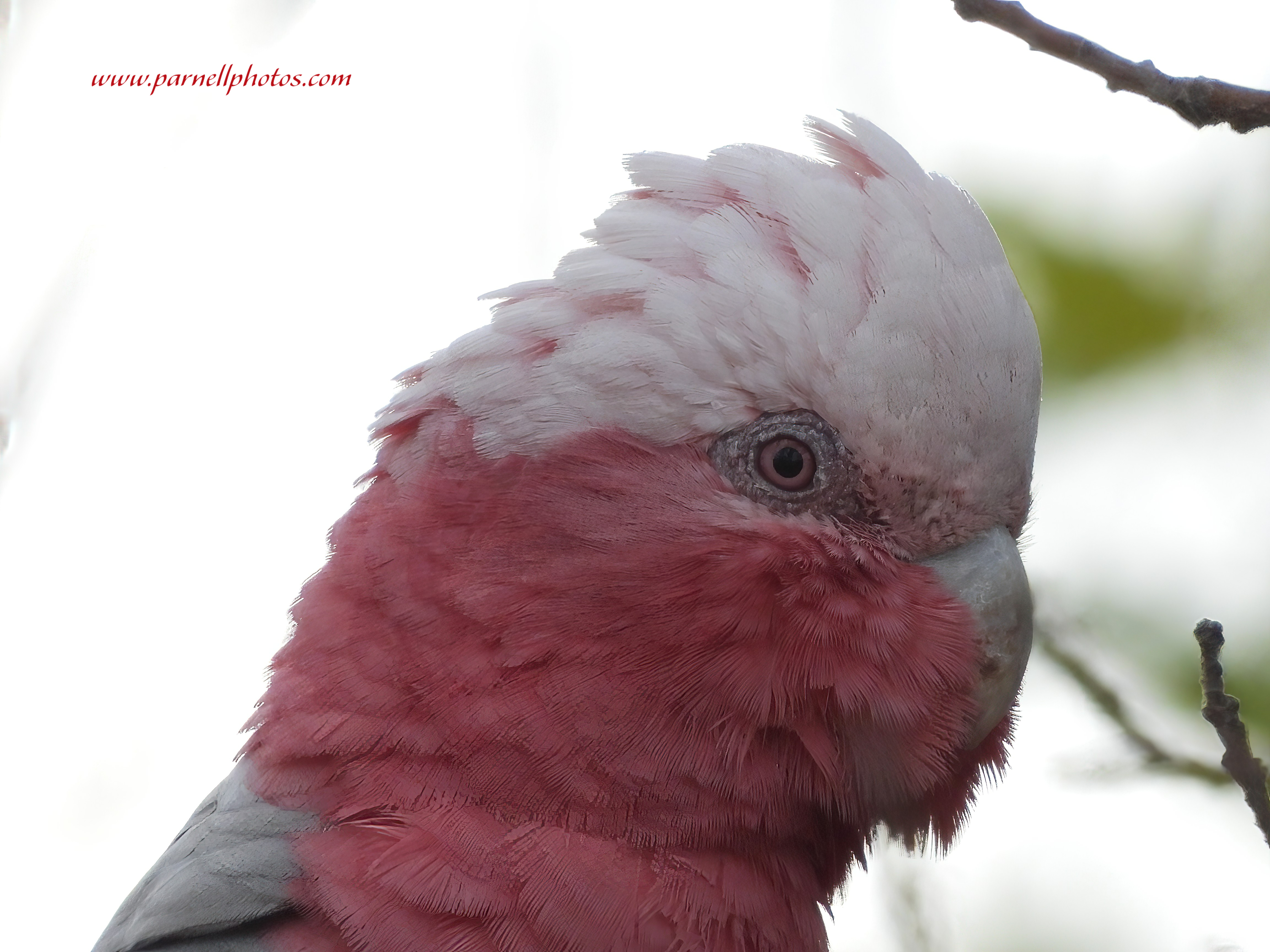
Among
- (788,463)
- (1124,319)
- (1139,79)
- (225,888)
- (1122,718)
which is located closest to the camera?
(1139,79)

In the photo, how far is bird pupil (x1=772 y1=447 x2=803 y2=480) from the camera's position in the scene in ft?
8.02

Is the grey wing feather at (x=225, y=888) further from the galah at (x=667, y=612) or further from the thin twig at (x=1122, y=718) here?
the thin twig at (x=1122, y=718)

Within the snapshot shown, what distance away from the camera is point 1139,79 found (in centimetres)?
178

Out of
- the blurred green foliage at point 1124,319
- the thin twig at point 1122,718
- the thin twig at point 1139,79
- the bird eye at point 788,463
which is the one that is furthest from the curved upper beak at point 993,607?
the thin twig at point 1139,79

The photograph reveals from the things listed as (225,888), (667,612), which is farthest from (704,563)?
(225,888)

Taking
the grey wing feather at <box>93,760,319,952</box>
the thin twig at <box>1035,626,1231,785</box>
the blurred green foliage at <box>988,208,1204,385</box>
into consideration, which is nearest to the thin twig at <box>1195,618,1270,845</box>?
the thin twig at <box>1035,626,1231,785</box>

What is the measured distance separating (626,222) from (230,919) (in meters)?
1.62

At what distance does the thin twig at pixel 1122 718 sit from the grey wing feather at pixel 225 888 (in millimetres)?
1653

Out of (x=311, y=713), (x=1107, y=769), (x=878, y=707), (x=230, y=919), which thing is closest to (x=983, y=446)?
(x=878, y=707)

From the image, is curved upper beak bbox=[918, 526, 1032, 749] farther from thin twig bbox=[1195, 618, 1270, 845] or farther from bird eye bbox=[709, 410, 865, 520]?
thin twig bbox=[1195, 618, 1270, 845]

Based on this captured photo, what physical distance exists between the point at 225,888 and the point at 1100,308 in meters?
2.41

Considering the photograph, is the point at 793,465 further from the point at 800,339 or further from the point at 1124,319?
the point at 1124,319

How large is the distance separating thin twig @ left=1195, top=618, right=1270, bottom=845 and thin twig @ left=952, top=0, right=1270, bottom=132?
716 mm

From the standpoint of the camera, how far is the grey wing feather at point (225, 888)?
227cm
